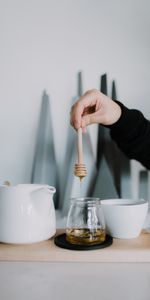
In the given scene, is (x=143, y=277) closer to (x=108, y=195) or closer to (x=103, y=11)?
(x=108, y=195)

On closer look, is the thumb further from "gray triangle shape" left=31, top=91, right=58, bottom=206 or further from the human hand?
"gray triangle shape" left=31, top=91, right=58, bottom=206

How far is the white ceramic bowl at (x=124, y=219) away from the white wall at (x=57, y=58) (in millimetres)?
321

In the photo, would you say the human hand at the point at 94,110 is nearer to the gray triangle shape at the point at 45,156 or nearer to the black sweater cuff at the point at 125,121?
the black sweater cuff at the point at 125,121

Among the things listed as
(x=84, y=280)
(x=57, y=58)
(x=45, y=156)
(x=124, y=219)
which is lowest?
(x=84, y=280)

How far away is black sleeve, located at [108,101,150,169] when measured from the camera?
80cm

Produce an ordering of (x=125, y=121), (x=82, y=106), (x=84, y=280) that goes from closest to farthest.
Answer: (x=84, y=280) → (x=82, y=106) → (x=125, y=121)

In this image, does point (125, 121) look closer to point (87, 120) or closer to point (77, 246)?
point (87, 120)

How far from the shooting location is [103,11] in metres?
0.91

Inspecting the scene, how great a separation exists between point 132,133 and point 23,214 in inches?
15.2

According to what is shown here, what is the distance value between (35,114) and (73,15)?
313 mm

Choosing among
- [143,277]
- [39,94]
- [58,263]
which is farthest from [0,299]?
[39,94]

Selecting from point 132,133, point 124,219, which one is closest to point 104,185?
point 132,133

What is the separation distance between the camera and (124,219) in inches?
23.6

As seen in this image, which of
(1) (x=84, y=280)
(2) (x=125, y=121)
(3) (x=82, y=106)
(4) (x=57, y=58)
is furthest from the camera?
(4) (x=57, y=58)
